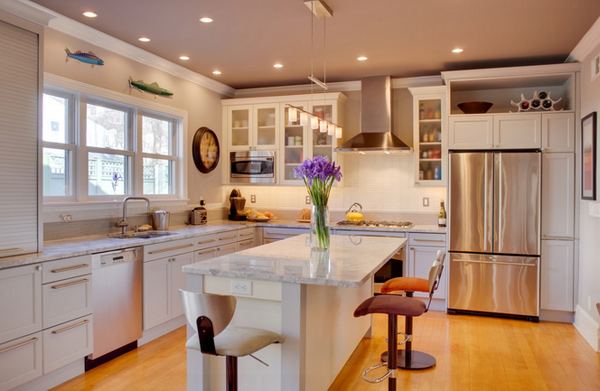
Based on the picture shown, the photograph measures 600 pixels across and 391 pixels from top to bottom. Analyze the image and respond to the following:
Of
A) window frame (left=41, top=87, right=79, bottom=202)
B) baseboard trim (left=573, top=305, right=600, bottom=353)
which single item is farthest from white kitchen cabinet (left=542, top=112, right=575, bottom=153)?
window frame (left=41, top=87, right=79, bottom=202)

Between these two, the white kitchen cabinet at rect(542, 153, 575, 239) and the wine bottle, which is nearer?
the white kitchen cabinet at rect(542, 153, 575, 239)

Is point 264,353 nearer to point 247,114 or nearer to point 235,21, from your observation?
point 235,21

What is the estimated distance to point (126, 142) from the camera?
15.0 feet

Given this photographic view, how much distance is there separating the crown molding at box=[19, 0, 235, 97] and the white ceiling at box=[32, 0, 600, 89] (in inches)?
2.7

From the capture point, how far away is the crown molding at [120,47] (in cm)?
366

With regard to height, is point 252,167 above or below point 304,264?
above

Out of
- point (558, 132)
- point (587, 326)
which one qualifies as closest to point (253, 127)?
point (558, 132)

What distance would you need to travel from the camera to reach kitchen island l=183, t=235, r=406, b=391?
230cm

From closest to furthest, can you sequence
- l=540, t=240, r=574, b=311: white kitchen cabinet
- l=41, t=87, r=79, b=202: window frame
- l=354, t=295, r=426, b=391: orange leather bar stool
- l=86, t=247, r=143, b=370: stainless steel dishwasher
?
l=354, t=295, r=426, b=391: orange leather bar stool → l=86, t=247, r=143, b=370: stainless steel dishwasher → l=41, t=87, r=79, b=202: window frame → l=540, t=240, r=574, b=311: white kitchen cabinet

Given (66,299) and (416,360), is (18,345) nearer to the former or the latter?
(66,299)

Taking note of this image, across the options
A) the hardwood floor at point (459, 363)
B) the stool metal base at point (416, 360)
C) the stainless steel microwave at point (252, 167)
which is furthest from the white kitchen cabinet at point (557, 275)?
the stainless steel microwave at point (252, 167)

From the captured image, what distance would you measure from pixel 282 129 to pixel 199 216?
1.59 m

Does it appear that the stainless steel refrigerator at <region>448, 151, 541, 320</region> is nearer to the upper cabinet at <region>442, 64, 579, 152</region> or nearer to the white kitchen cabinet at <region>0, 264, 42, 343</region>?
the upper cabinet at <region>442, 64, 579, 152</region>

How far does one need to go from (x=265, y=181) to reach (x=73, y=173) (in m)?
2.60
